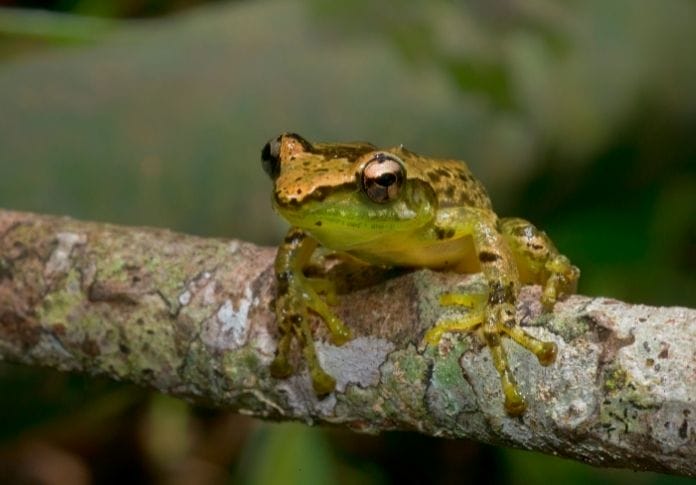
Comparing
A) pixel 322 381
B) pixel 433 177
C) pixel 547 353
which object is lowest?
pixel 322 381

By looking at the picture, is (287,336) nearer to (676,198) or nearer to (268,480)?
(268,480)

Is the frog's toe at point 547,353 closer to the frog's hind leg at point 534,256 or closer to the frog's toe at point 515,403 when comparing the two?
the frog's toe at point 515,403

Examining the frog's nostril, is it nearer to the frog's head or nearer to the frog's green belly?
the frog's head

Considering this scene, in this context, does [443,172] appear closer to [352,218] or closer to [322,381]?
[352,218]

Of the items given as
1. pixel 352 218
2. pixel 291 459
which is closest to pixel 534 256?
pixel 352 218

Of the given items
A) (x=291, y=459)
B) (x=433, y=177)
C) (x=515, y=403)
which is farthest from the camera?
(x=291, y=459)

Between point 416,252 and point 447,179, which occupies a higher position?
point 447,179

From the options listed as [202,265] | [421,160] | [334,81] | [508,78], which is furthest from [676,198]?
[202,265]
